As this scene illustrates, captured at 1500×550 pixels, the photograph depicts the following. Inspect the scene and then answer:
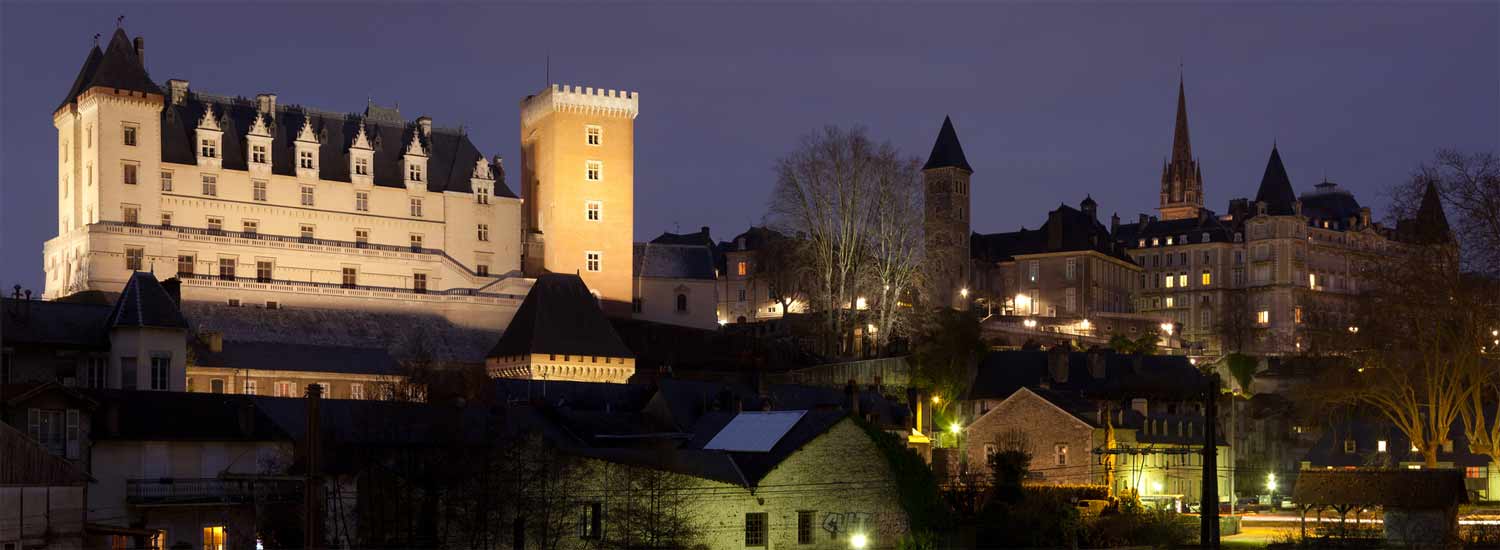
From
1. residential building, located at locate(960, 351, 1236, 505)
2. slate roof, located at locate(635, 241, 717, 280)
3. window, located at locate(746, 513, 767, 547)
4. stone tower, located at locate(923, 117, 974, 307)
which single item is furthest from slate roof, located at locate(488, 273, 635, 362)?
stone tower, located at locate(923, 117, 974, 307)

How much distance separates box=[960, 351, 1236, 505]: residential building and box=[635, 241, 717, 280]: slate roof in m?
23.6

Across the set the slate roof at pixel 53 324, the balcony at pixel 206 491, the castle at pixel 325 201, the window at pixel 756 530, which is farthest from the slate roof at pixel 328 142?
the window at pixel 756 530

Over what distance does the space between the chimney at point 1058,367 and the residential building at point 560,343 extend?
16667 millimetres

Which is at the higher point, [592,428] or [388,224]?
[388,224]

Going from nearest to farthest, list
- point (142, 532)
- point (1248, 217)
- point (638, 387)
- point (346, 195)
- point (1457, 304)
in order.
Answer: point (142, 532), point (1457, 304), point (638, 387), point (346, 195), point (1248, 217)

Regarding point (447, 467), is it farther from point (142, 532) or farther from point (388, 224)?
point (388, 224)

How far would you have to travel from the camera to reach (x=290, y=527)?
39.0m

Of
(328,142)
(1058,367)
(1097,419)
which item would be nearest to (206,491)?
(1097,419)

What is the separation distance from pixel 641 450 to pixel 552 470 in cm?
417

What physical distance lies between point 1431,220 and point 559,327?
33.3 meters

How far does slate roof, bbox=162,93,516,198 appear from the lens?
7931 centimetres

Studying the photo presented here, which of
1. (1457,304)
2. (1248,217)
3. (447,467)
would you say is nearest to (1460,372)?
(1457,304)

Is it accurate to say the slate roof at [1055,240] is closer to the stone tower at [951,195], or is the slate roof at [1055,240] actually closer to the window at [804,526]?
the stone tower at [951,195]

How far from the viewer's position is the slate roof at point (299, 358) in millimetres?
63219
